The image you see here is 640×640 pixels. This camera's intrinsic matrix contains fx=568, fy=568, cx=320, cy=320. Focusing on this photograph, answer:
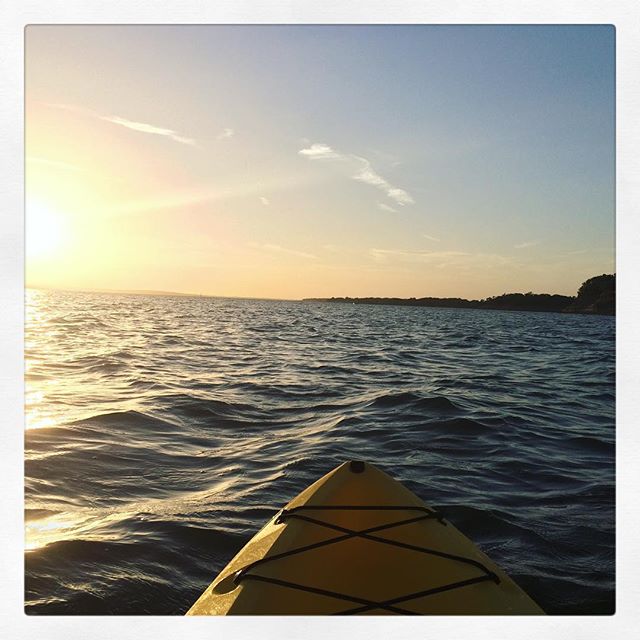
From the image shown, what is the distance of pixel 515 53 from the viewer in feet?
12.8

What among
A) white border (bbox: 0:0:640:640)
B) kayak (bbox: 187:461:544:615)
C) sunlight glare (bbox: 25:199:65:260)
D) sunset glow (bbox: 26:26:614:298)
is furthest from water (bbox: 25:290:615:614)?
sunset glow (bbox: 26:26:614:298)

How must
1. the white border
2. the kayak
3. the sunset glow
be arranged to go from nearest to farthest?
the kayak → the white border → the sunset glow

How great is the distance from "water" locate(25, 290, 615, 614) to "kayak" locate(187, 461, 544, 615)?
0.65 metres

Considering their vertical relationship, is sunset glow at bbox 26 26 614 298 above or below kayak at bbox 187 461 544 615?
above

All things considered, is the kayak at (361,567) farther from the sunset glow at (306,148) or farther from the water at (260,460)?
the sunset glow at (306,148)

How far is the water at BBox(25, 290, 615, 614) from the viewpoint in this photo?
3.04 m

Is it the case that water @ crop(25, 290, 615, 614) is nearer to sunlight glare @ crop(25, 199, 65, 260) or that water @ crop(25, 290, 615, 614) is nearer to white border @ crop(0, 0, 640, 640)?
white border @ crop(0, 0, 640, 640)

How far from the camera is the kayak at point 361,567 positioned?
7.19ft
